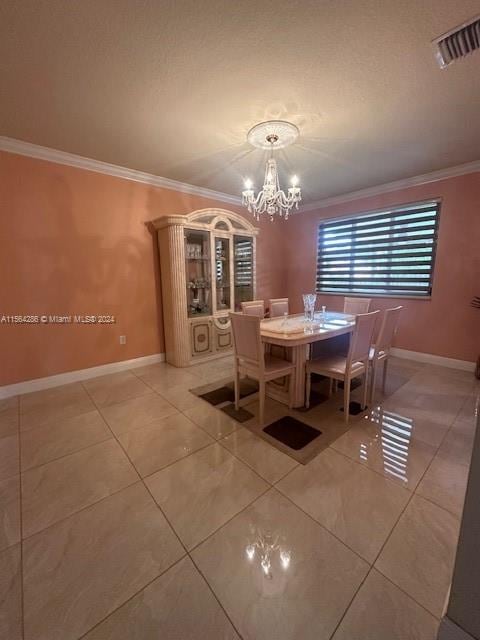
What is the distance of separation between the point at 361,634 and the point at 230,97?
9.56 ft

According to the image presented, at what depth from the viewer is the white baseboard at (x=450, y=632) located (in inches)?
30.6

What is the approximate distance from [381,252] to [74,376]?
4490 mm

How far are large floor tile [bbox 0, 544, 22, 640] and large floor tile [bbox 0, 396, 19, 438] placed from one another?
1.21 meters

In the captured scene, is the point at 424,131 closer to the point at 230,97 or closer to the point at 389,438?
the point at 230,97

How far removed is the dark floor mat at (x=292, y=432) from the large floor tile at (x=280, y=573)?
0.56 metres

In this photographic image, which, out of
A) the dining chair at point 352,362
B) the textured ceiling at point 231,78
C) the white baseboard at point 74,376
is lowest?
the white baseboard at point 74,376

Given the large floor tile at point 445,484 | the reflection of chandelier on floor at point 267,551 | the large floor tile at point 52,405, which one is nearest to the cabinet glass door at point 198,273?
the large floor tile at point 52,405

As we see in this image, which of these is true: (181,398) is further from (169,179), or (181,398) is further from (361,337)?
(169,179)

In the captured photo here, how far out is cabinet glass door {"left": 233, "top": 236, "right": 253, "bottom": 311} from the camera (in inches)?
156

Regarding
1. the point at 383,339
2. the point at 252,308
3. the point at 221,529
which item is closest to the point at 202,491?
the point at 221,529

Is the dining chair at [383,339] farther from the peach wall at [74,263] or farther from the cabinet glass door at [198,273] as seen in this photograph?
the peach wall at [74,263]

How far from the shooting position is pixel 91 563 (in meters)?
1.10

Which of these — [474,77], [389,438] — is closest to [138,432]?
[389,438]

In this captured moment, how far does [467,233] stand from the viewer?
3.07 metres
